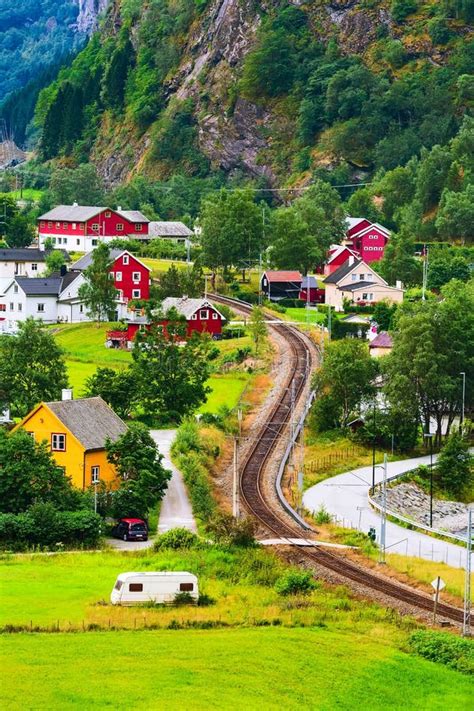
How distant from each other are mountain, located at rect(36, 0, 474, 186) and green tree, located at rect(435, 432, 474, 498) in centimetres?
8909

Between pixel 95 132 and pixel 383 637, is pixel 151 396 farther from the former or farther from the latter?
pixel 95 132

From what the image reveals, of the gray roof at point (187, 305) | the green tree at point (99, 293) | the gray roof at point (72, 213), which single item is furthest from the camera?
the gray roof at point (72, 213)

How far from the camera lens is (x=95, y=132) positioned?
192750mm

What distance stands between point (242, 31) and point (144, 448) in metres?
131

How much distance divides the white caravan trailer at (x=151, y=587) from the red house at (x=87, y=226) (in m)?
93.1

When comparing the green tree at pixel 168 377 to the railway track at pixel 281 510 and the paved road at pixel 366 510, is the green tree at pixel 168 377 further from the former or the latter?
the paved road at pixel 366 510

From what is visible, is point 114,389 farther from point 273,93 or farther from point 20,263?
point 273,93

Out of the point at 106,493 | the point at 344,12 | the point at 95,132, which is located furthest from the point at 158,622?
the point at 95,132

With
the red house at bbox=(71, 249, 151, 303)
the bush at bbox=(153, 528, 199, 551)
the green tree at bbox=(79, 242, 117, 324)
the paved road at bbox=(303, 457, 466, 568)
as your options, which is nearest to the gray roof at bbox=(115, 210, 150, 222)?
the red house at bbox=(71, 249, 151, 303)

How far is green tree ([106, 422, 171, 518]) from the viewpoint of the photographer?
54.9m

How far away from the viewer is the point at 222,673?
1523 inches

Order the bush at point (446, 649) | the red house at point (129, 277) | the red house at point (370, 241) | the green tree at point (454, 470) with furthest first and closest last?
the red house at point (370, 241), the red house at point (129, 277), the green tree at point (454, 470), the bush at point (446, 649)

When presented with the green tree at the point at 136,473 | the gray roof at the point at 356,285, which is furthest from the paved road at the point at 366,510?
the gray roof at the point at 356,285

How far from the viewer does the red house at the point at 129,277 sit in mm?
110938
